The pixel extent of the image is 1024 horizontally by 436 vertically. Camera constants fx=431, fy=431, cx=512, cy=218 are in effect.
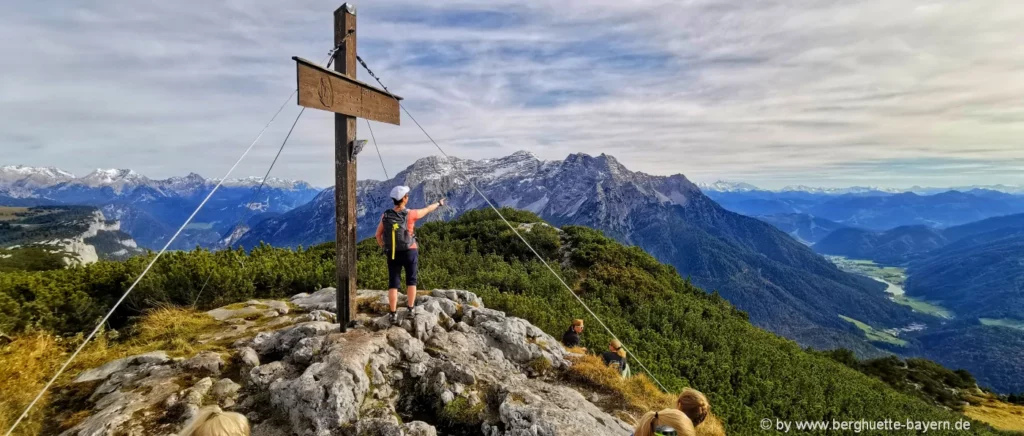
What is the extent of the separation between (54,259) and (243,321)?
10.2m

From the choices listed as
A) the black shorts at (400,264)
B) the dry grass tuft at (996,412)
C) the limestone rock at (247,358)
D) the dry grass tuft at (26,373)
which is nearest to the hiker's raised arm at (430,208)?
the black shorts at (400,264)

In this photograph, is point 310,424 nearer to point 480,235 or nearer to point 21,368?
point 21,368

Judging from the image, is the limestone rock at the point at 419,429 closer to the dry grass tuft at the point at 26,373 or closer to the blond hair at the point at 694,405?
the blond hair at the point at 694,405

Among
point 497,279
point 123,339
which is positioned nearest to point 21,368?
point 123,339

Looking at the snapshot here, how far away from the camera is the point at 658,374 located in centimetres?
1194

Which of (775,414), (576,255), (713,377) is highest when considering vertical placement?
(576,255)

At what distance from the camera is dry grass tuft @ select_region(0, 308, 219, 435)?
18.4 ft

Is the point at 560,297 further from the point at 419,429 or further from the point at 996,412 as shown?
the point at 996,412

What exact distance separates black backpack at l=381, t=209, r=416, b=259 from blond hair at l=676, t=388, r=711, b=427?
16.8 feet

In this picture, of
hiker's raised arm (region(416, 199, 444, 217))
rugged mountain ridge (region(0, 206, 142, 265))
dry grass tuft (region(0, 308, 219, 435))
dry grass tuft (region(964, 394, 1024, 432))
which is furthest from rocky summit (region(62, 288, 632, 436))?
rugged mountain ridge (region(0, 206, 142, 265))

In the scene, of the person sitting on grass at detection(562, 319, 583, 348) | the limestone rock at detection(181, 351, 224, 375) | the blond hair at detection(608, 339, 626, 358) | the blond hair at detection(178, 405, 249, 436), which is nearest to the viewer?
the blond hair at detection(178, 405, 249, 436)

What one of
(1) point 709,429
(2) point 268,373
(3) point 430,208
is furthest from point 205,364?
(1) point 709,429

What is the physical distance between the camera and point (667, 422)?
179 inches

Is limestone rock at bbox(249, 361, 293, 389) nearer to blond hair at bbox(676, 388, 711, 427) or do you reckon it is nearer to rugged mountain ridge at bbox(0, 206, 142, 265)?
blond hair at bbox(676, 388, 711, 427)
